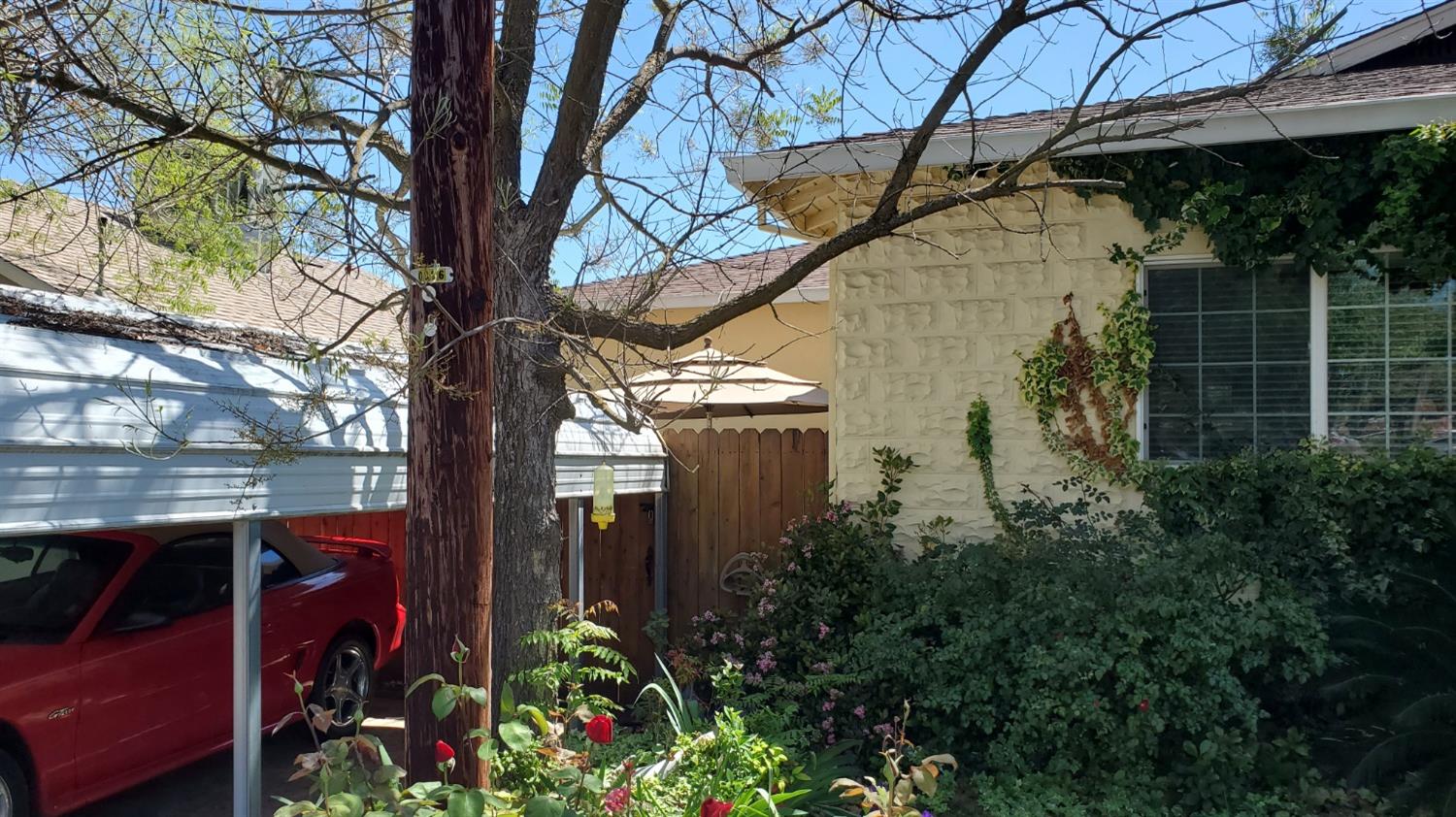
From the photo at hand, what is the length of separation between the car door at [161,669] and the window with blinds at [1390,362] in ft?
21.6

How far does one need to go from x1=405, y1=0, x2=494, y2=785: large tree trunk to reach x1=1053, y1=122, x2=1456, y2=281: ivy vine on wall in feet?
14.7

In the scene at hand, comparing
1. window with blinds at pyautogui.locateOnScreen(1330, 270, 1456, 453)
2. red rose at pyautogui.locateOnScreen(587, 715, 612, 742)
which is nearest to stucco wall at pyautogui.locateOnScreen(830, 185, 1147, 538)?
window with blinds at pyautogui.locateOnScreen(1330, 270, 1456, 453)

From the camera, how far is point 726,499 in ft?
24.4

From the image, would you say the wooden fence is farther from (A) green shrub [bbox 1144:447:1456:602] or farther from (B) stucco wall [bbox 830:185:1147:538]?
(A) green shrub [bbox 1144:447:1456:602]

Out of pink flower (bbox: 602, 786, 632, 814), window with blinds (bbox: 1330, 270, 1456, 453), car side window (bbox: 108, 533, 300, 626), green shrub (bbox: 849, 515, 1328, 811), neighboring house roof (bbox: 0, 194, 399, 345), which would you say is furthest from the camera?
window with blinds (bbox: 1330, 270, 1456, 453)

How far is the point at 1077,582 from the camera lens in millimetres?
5191

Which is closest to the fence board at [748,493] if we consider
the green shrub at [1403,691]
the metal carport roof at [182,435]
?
the metal carport roof at [182,435]

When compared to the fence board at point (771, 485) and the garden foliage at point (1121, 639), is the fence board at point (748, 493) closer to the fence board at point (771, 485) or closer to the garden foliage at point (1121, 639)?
the fence board at point (771, 485)

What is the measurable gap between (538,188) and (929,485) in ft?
11.3

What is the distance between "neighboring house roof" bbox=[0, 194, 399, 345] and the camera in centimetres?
459

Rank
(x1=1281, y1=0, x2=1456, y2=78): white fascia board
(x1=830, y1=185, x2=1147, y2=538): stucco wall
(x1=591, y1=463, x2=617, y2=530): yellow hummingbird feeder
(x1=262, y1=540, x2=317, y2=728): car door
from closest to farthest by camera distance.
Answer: (x1=591, y1=463, x2=617, y2=530): yellow hummingbird feeder
(x1=262, y1=540, x2=317, y2=728): car door
(x1=830, y1=185, x2=1147, y2=538): stucco wall
(x1=1281, y1=0, x2=1456, y2=78): white fascia board

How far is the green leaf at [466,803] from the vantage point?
7.26 ft

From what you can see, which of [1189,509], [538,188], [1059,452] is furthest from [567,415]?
[1189,509]

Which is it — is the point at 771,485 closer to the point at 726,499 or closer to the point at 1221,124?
the point at 726,499
